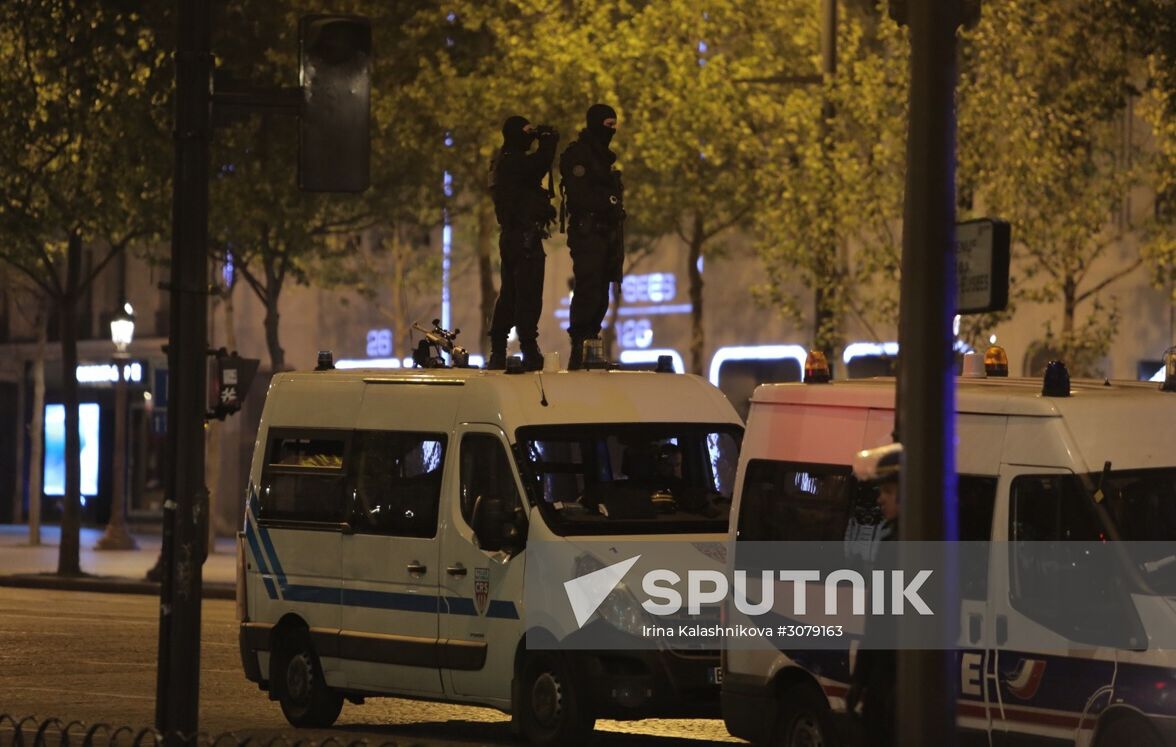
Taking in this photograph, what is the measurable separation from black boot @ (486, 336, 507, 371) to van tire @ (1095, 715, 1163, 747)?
5961 millimetres

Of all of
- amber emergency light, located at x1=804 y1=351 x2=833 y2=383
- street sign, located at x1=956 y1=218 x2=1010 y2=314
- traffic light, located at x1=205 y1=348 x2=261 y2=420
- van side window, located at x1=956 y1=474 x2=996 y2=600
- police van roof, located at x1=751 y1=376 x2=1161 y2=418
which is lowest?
van side window, located at x1=956 y1=474 x2=996 y2=600

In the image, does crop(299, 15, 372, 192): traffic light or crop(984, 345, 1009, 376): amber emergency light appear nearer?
crop(299, 15, 372, 192): traffic light

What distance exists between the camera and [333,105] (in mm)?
9625

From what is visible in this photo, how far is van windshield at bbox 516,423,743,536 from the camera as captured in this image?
43.6ft

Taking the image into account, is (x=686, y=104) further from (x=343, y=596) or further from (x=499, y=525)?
(x=499, y=525)

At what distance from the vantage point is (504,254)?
1606 centimetres

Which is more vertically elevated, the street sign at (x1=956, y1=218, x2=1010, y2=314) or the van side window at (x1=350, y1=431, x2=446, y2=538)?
the street sign at (x1=956, y1=218, x2=1010, y2=314)

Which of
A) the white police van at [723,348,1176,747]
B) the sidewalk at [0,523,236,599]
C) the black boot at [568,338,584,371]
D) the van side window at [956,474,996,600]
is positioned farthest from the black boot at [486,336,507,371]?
the sidewalk at [0,523,236,599]

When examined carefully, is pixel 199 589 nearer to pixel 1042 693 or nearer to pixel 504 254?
pixel 1042 693

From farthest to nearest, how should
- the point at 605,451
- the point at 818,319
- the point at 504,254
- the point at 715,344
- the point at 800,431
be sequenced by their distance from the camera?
the point at 715,344
the point at 818,319
the point at 504,254
the point at 605,451
the point at 800,431

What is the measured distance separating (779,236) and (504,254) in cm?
1270

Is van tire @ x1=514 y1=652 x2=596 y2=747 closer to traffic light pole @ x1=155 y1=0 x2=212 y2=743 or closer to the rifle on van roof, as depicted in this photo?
the rifle on van roof

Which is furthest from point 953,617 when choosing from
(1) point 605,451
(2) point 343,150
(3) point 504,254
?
(3) point 504,254

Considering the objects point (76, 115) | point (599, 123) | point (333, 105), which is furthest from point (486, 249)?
point (333, 105)
